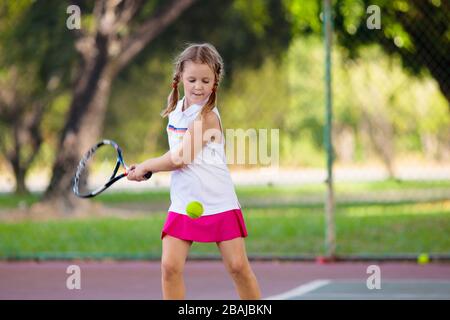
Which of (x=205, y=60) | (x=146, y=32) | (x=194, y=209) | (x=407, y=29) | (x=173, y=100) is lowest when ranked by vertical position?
(x=194, y=209)

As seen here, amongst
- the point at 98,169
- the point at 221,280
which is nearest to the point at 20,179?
the point at 98,169

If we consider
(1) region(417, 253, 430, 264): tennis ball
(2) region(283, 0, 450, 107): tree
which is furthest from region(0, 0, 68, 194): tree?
(1) region(417, 253, 430, 264): tennis ball

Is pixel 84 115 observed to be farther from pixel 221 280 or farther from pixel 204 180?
pixel 204 180

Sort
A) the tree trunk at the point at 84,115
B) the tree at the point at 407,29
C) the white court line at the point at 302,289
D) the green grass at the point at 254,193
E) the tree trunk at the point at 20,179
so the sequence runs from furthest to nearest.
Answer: the tree trunk at the point at 20,179 → the green grass at the point at 254,193 → the tree trunk at the point at 84,115 → the tree at the point at 407,29 → the white court line at the point at 302,289

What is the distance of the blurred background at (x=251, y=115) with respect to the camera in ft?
45.5

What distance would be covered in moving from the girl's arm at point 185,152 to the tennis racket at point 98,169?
5cm

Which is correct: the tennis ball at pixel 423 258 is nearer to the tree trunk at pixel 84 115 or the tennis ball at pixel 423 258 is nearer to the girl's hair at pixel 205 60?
the girl's hair at pixel 205 60

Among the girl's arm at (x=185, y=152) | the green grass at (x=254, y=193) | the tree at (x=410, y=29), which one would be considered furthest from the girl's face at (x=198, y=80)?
the green grass at (x=254, y=193)

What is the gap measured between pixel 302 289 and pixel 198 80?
370 cm

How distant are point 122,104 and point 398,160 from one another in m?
10.0

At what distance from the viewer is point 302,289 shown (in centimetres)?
959

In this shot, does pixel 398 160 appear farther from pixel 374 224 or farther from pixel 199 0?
pixel 374 224

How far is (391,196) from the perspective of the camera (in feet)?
78.8
